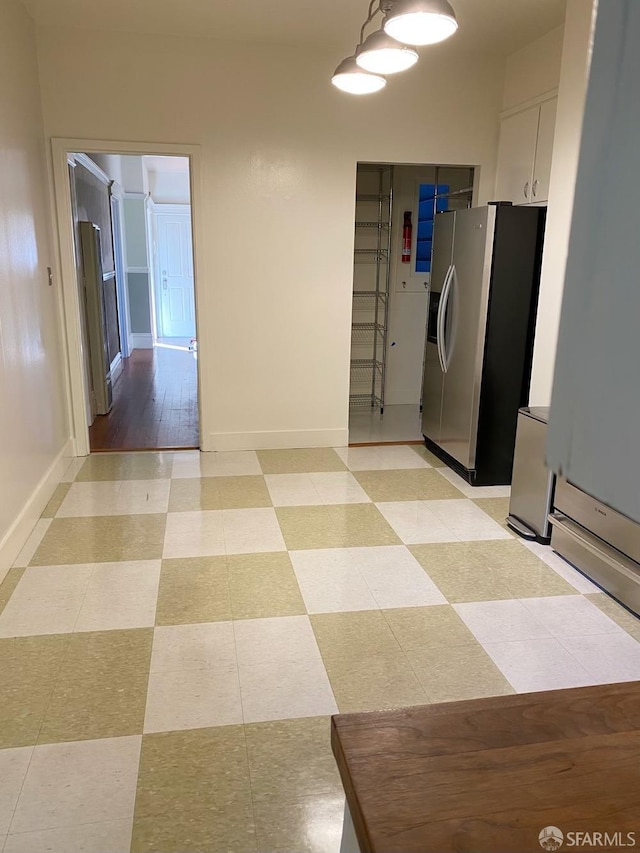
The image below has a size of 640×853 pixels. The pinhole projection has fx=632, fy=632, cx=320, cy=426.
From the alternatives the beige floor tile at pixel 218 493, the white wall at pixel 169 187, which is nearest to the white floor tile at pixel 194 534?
the beige floor tile at pixel 218 493

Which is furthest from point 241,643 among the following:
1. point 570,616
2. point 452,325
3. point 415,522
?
point 452,325

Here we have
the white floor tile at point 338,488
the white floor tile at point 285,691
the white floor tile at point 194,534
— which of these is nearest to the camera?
the white floor tile at point 285,691

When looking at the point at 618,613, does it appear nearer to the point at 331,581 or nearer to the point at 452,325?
the point at 331,581

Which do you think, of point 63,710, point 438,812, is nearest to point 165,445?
point 63,710

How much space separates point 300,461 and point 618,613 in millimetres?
2499

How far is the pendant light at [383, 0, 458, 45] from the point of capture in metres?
2.06

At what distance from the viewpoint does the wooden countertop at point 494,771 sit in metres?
0.90

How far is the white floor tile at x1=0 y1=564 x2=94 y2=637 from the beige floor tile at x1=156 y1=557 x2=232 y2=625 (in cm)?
35

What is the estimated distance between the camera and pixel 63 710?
203 centimetres

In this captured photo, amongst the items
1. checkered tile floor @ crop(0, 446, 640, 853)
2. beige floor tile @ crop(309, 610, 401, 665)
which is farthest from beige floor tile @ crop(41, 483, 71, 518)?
beige floor tile @ crop(309, 610, 401, 665)

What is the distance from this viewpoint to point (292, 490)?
4.05m

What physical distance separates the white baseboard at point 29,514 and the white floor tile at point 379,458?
6.47 ft

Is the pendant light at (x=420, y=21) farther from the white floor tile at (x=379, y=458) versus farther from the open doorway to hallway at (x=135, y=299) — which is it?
the open doorway to hallway at (x=135, y=299)

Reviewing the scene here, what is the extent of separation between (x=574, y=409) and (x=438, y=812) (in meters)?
0.83
